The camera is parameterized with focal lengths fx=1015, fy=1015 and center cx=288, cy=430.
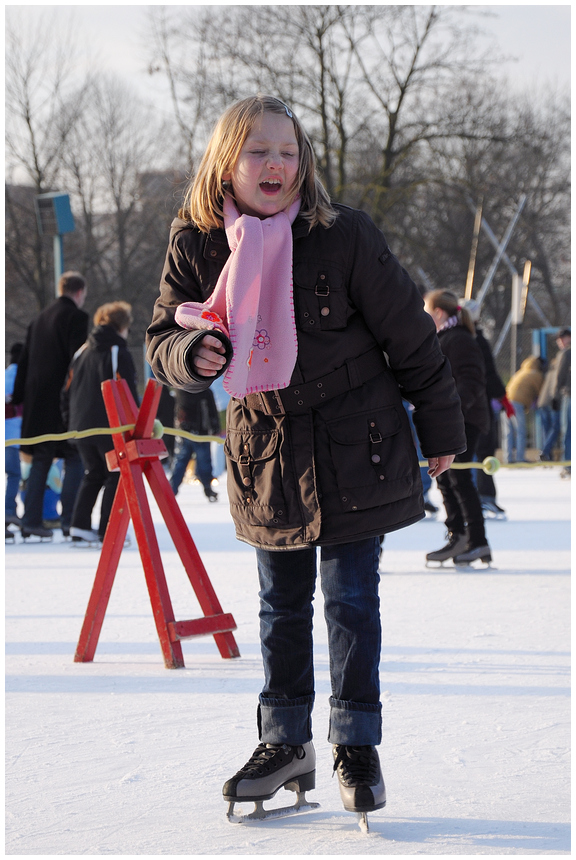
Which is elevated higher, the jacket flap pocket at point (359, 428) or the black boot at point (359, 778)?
the jacket flap pocket at point (359, 428)

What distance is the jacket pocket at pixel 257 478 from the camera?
224cm

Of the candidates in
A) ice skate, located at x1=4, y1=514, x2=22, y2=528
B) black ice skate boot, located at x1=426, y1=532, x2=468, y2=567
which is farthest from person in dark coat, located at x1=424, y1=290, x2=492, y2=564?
ice skate, located at x1=4, y1=514, x2=22, y2=528

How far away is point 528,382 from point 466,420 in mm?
8497

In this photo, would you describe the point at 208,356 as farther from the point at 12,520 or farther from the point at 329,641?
the point at 12,520

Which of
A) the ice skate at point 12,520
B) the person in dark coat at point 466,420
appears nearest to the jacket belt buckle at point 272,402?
the person in dark coat at point 466,420

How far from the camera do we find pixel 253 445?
2289 mm

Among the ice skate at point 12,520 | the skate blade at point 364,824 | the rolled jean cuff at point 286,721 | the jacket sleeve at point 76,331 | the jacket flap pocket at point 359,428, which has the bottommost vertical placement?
the ice skate at point 12,520

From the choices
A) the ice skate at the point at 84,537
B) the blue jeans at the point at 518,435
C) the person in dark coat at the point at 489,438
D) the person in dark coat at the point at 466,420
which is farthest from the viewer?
the blue jeans at the point at 518,435

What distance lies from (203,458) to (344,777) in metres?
7.88

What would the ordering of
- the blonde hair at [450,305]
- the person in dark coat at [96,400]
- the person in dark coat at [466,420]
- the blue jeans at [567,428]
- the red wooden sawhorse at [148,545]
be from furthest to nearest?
1. the blue jeans at [567,428]
2. the person in dark coat at [96,400]
3. the blonde hair at [450,305]
4. the person in dark coat at [466,420]
5. the red wooden sawhorse at [148,545]

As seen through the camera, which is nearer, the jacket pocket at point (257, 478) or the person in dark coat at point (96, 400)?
the jacket pocket at point (257, 478)

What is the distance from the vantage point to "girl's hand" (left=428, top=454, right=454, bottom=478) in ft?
7.79

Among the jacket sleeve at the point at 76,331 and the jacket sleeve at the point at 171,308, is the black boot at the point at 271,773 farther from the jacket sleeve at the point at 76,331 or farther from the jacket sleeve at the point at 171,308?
the jacket sleeve at the point at 76,331

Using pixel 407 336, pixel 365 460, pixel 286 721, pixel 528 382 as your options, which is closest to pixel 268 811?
pixel 286 721
